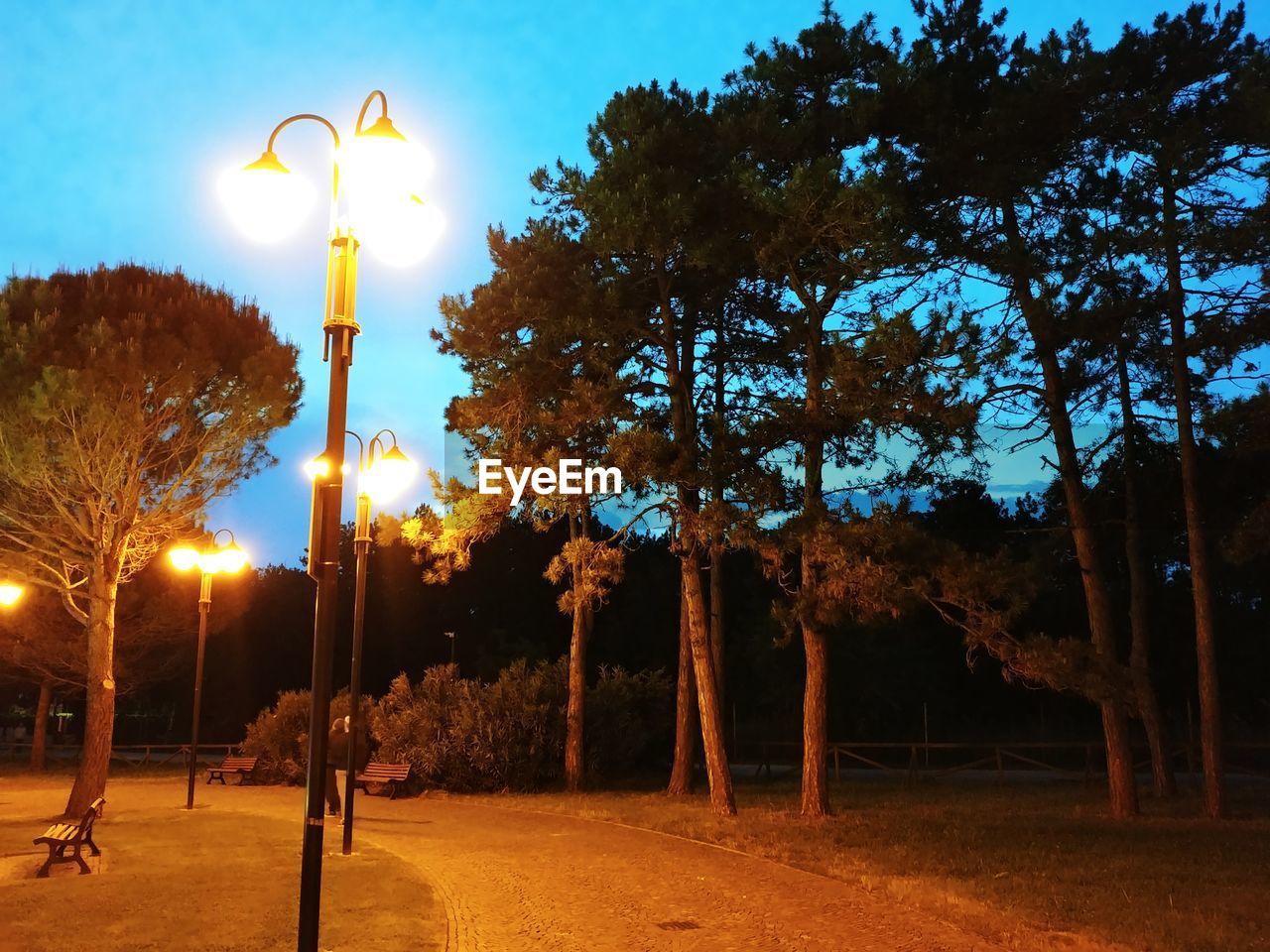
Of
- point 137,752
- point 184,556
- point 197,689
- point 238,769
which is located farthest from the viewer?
point 137,752

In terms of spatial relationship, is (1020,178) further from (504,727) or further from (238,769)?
(238,769)

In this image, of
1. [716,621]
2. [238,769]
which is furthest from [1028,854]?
[238,769]

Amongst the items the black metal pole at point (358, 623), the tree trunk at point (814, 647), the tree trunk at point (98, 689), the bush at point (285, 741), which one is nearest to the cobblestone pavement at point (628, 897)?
the black metal pole at point (358, 623)

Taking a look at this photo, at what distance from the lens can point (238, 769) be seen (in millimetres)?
22438

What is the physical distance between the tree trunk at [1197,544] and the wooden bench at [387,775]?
13.9 meters

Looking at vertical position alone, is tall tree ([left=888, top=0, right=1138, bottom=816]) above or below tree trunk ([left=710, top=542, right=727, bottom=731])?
above

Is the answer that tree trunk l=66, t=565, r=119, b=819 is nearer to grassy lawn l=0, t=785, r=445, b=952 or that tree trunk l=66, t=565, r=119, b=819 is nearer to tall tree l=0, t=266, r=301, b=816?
tall tree l=0, t=266, r=301, b=816

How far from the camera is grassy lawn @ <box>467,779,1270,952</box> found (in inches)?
288

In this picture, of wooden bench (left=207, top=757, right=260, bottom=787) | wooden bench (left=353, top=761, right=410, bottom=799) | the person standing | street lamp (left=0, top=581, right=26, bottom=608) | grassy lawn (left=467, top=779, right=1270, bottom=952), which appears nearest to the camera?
grassy lawn (left=467, top=779, right=1270, bottom=952)

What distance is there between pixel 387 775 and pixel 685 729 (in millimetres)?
5925

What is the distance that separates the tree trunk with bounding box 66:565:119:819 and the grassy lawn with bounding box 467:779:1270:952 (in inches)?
263

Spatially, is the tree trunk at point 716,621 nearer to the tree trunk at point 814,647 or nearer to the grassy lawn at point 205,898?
the tree trunk at point 814,647

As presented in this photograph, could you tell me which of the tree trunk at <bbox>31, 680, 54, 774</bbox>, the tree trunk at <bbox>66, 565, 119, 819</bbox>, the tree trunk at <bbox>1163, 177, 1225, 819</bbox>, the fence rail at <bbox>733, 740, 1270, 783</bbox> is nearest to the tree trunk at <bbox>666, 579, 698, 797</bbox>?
the fence rail at <bbox>733, 740, 1270, 783</bbox>

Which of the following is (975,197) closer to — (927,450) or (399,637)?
(927,450)
